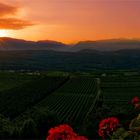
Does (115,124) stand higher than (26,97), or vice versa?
(115,124)

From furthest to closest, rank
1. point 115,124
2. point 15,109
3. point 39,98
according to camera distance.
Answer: point 39,98 → point 15,109 → point 115,124

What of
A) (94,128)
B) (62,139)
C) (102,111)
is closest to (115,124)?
(62,139)

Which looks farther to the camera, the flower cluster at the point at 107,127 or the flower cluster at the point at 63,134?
the flower cluster at the point at 107,127

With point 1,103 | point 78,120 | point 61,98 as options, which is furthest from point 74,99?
point 78,120

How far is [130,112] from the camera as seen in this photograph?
121ft

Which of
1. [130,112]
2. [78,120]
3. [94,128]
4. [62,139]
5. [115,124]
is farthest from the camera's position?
[78,120]

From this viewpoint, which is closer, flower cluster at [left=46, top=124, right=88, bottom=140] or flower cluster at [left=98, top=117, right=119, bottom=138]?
flower cluster at [left=46, top=124, right=88, bottom=140]

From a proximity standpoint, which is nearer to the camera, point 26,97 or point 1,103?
point 1,103

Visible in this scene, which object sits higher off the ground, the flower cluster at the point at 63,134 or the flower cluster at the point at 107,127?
the flower cluster at the point at 63,134

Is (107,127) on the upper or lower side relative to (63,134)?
lower

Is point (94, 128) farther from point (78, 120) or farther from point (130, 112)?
point (78, 120)

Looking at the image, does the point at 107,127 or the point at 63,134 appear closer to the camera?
the point at 63,134

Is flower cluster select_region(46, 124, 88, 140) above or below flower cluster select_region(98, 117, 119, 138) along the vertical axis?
above

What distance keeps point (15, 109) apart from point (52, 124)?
2563 centimetres
